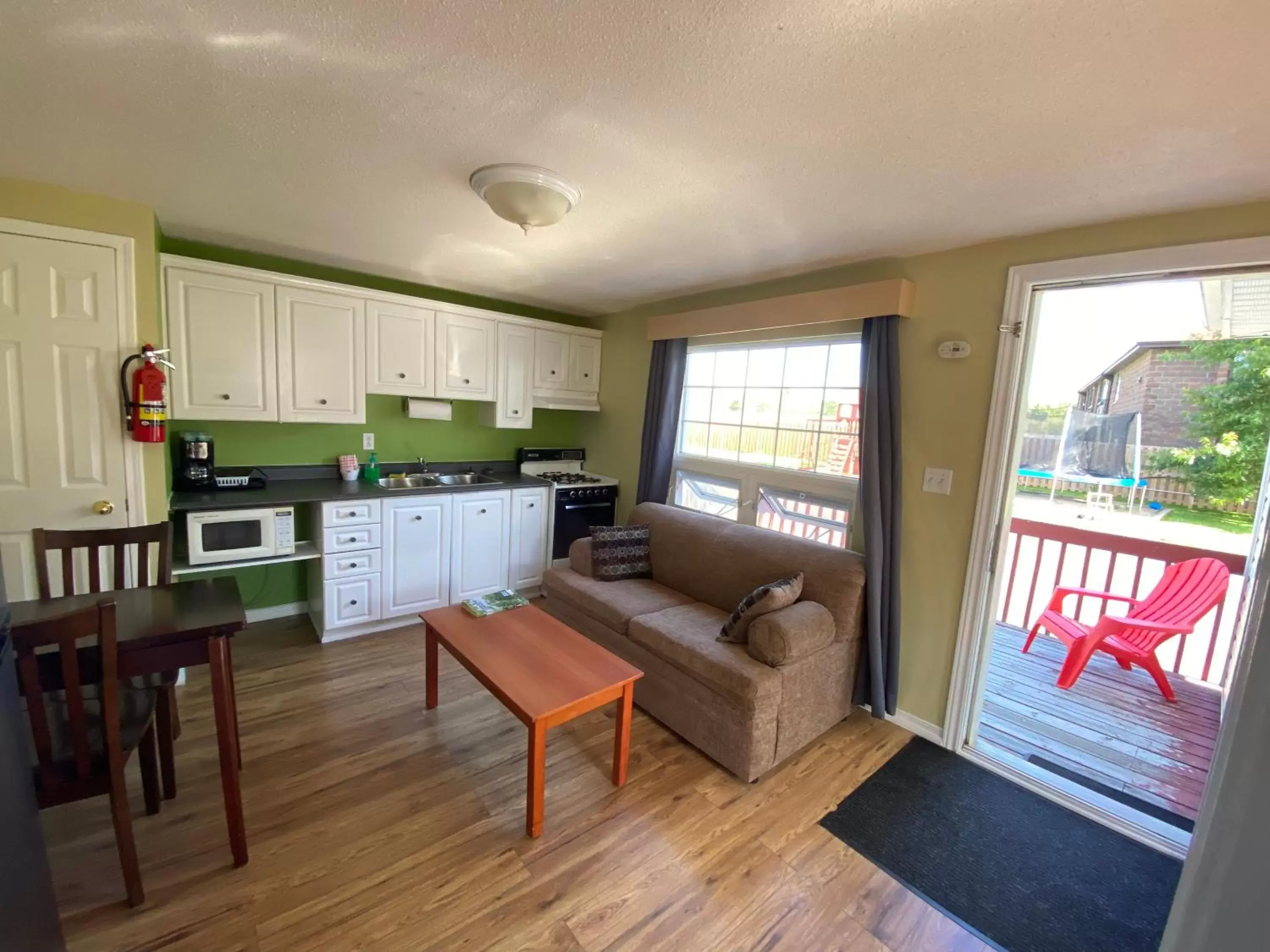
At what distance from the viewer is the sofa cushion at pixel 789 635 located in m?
2.20

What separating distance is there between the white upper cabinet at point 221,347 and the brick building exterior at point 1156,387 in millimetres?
5124

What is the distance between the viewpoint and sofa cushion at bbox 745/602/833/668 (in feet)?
7.22

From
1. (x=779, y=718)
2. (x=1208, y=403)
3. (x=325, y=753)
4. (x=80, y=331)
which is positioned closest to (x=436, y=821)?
(x=325, y=753)

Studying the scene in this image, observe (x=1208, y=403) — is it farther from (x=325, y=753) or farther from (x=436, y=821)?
(x=325, y=753)

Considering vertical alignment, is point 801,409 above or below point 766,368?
below

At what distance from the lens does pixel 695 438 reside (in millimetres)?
3834

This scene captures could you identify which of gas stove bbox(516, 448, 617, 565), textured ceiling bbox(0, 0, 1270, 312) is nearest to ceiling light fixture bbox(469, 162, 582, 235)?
textured ceiling bbox(0, 0, 1270, 312)

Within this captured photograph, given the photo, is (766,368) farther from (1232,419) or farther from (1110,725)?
(1110,725)

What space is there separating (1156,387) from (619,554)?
3.38 meters

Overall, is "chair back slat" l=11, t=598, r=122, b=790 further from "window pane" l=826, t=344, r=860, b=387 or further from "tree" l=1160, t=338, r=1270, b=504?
"tree" l=1160, t=338, r=1270, b=504

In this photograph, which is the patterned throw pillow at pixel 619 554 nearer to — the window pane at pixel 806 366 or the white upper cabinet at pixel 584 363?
the window pane at pixel 806 366

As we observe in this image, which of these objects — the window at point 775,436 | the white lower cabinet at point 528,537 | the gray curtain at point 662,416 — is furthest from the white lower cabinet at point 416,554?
the window at point 775,436

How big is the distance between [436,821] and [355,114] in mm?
2364

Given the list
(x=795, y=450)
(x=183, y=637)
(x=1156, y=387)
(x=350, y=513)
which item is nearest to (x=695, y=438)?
(x=795, y=450)
